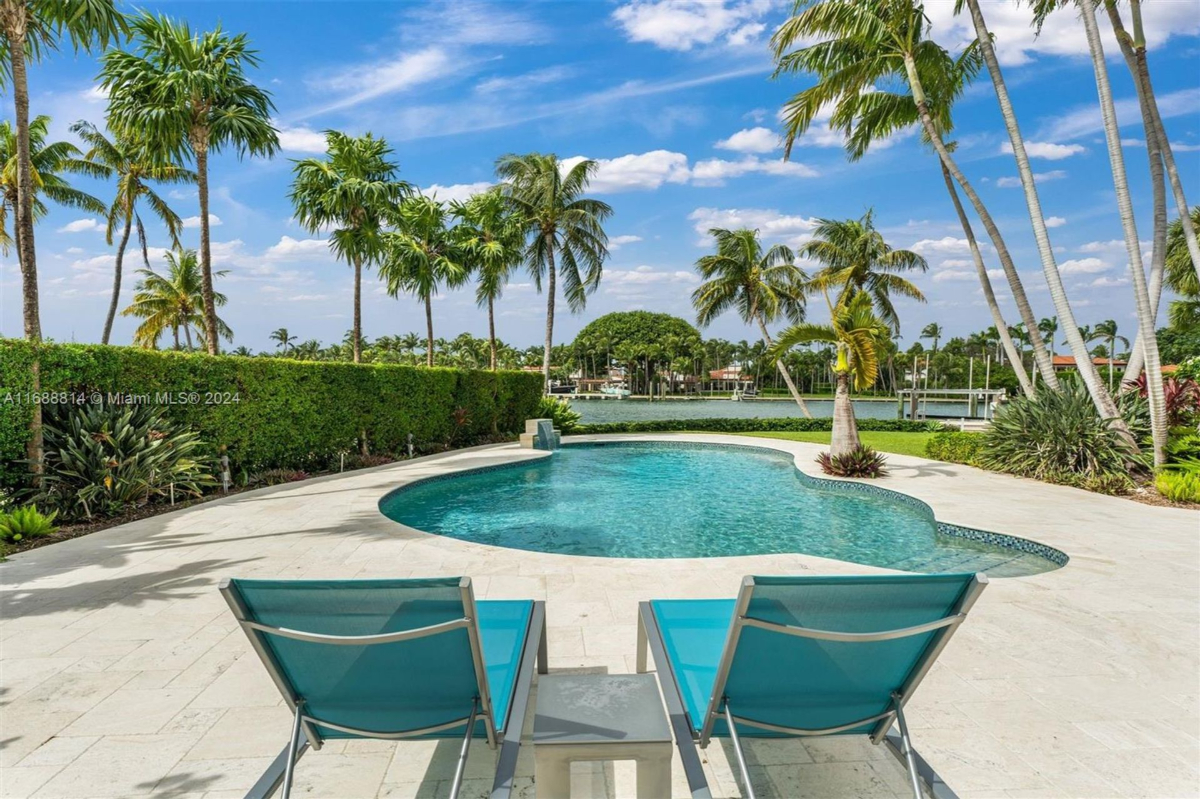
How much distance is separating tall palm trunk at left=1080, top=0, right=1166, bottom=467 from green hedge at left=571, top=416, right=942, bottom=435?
39.6 ft

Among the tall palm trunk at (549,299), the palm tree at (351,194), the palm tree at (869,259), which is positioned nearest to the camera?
the palm tree at (351,194)

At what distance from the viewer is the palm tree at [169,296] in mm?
30297

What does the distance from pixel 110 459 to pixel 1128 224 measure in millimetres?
16335

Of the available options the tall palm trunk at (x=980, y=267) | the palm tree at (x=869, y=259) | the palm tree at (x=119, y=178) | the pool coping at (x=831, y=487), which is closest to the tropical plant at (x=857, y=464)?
the pool coping at (x=831, y=487)

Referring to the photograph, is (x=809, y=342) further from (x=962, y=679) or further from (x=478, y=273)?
(x=478, y=273)

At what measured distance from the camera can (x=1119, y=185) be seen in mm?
10164

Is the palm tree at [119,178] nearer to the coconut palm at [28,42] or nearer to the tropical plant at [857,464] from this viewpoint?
the coconut palm at [28,42]

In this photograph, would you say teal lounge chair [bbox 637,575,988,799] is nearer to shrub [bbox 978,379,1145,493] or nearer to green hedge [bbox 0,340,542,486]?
green hedge [bbox 0,340,542,486]

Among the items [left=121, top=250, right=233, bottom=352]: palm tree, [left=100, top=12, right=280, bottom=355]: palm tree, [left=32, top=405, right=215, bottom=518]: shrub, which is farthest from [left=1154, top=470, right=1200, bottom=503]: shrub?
[left=121, top=250, right=233, bottom=352]: palm tree

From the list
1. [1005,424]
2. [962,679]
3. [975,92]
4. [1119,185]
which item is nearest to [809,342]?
[1005,424]

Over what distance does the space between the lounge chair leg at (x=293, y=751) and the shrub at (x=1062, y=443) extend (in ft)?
39.5

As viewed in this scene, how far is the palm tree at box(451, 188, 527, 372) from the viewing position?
21.9m

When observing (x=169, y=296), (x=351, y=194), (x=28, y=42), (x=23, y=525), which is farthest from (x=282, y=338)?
(x=23, y=525)

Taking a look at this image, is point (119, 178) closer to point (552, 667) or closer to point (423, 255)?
point (423, 255)
